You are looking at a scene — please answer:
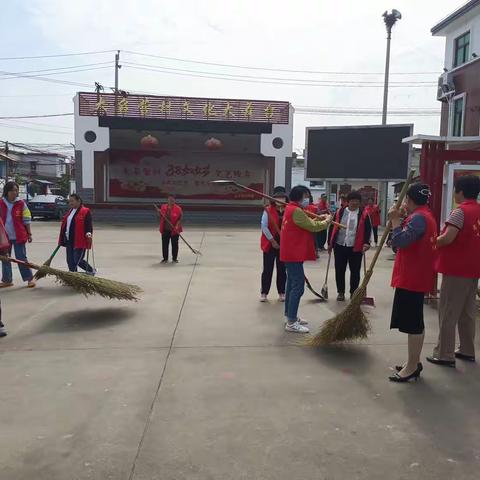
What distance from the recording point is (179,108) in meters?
23.2

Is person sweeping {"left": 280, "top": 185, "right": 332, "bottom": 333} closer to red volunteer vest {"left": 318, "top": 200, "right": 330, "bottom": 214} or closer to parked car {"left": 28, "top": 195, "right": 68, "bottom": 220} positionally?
red volunteer vest {"left": 318, "top": 200, "right": 330, "bottom": 214}

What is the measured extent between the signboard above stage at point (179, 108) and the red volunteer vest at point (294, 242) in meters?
18.7

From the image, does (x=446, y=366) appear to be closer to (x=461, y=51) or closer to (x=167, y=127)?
(x=461, y=51)

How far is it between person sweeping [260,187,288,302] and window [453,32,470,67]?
618 inches

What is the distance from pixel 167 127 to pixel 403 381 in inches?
803

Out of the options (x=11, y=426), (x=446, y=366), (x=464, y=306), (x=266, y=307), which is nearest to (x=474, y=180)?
(x=464, y=306)

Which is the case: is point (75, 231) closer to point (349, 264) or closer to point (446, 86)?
point (349, 264)

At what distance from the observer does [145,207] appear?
81.2ft

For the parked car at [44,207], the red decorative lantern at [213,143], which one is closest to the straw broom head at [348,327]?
the red decorative lantern at [213,143]

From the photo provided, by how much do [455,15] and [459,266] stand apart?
59.7 feet

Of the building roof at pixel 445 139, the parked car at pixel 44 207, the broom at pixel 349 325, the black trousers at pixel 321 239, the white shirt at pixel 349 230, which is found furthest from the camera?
the parked car at pixel 44 207

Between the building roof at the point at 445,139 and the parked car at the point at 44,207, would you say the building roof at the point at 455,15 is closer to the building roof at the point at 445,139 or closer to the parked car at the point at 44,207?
the building roof at the point at 445,139

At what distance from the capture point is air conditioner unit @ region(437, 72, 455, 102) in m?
19.4

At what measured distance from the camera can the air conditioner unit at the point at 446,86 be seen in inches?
763
